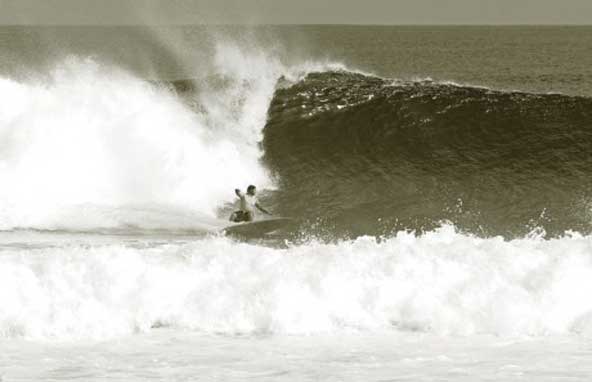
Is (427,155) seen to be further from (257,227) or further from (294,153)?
(257,227)

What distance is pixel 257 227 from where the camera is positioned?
16312mm

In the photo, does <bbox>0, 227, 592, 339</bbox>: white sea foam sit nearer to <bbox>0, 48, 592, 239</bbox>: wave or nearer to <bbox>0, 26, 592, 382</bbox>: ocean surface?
<bbox>0, 26, 592, 382</bbox>: ocean surface

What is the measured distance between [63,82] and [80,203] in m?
5.20

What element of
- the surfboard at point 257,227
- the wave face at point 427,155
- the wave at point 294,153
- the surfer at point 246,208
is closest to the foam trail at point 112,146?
Answer: the wave at point 294,153

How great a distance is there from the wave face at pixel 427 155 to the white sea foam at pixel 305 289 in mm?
4333

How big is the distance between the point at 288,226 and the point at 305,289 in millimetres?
5108

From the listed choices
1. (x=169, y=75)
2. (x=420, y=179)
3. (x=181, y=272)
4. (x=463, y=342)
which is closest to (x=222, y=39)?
(x=420, y=179)

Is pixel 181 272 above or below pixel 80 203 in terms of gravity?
below

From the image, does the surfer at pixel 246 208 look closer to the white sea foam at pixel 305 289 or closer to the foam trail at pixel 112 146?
the foam trail at pixel 112 146

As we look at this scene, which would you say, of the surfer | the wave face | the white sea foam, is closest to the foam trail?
the wave face

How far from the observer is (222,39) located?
28.2 metres

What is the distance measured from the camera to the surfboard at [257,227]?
1602 cm

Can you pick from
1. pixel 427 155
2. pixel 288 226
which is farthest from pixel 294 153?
pixel 288 226

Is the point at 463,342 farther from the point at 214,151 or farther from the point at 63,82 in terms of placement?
the point at 63,82
